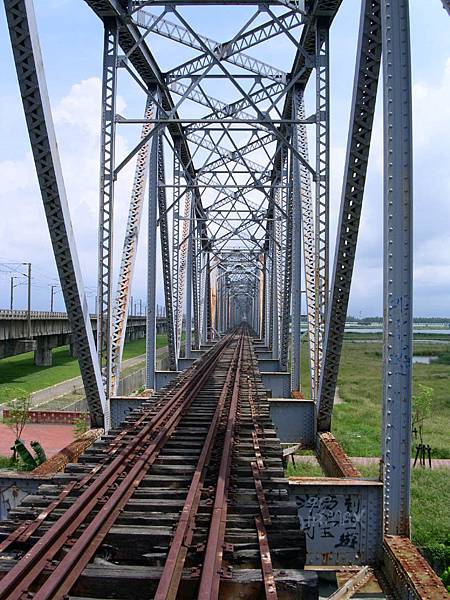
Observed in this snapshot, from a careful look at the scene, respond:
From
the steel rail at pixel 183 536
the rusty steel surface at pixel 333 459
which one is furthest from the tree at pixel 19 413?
the steel rail at pixel 183 536

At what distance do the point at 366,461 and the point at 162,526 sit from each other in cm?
1342

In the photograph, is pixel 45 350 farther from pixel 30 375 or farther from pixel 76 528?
pixel 76 528

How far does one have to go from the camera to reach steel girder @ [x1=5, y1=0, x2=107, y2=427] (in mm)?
7195

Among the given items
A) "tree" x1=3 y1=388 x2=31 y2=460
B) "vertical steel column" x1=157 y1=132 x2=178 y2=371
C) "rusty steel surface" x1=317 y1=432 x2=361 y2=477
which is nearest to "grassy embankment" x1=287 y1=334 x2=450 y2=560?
"rusty steel surface" x1=317 y1=432 x2=361 y2=477

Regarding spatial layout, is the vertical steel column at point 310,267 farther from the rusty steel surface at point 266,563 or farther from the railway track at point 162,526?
the rusty steel surface at point 266,563

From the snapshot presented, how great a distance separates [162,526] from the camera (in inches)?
179

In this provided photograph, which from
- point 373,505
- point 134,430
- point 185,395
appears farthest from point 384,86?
point 185,395

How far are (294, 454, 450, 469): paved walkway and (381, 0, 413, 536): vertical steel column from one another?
966cm

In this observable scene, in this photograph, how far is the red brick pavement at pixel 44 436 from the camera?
2142 centimetres

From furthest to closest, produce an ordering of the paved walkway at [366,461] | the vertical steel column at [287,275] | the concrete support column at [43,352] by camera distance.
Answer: the concrete support column at [43,352]
the vertical steel column at [287,275]
the paved walkway at [366,461]

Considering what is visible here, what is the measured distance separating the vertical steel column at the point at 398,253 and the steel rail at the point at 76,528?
250cm

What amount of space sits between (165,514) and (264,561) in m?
1.22

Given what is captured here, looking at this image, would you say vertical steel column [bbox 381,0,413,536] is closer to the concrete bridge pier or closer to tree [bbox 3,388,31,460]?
tree [bbox 3,388,31,460]

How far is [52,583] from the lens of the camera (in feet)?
11.0
